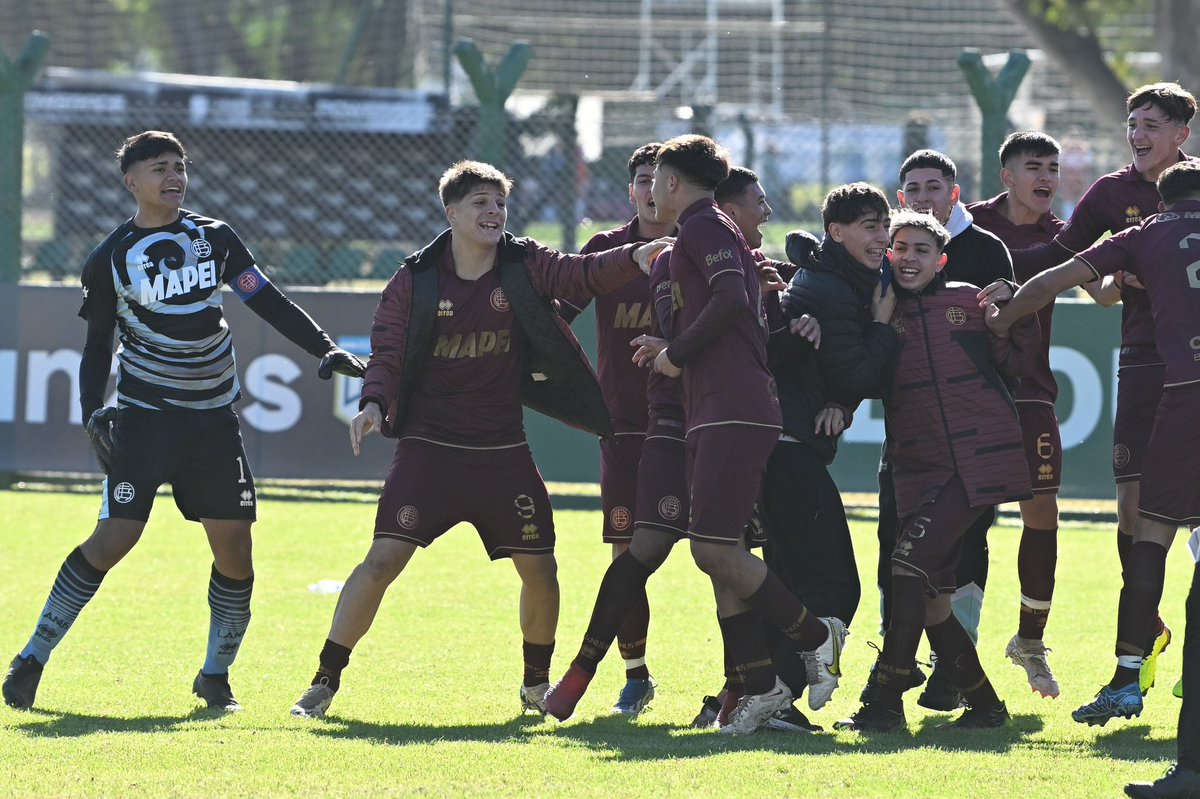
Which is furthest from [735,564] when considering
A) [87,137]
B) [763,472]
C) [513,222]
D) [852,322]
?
[87,137]

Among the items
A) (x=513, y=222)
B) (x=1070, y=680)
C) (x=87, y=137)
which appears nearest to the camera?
(x=1070, y=680)

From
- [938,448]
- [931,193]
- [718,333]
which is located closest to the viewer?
[718,333]

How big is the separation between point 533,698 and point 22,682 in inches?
76.0

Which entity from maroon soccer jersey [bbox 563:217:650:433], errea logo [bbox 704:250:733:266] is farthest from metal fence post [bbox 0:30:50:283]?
errea logo [bbox 704:250:733:266]

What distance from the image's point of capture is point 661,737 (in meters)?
5.89

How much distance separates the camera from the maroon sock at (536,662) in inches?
256

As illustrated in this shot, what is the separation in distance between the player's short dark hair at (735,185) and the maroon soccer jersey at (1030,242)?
1123 millimetres

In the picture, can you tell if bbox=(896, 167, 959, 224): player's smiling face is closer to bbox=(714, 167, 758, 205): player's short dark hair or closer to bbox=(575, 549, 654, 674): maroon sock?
bbox=(714, 167, 758, 205): player's short dark hair

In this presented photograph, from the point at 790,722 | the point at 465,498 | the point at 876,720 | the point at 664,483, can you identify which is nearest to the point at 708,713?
the point at 790,722

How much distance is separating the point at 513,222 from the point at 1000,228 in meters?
8.06

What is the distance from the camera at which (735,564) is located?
5855 mm

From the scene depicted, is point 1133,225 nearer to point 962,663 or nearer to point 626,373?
point 962,663

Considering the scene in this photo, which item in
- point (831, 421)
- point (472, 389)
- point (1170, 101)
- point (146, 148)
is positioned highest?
point (1170, 101)

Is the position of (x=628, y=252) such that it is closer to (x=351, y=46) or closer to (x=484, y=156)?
(x=484, y=156)
